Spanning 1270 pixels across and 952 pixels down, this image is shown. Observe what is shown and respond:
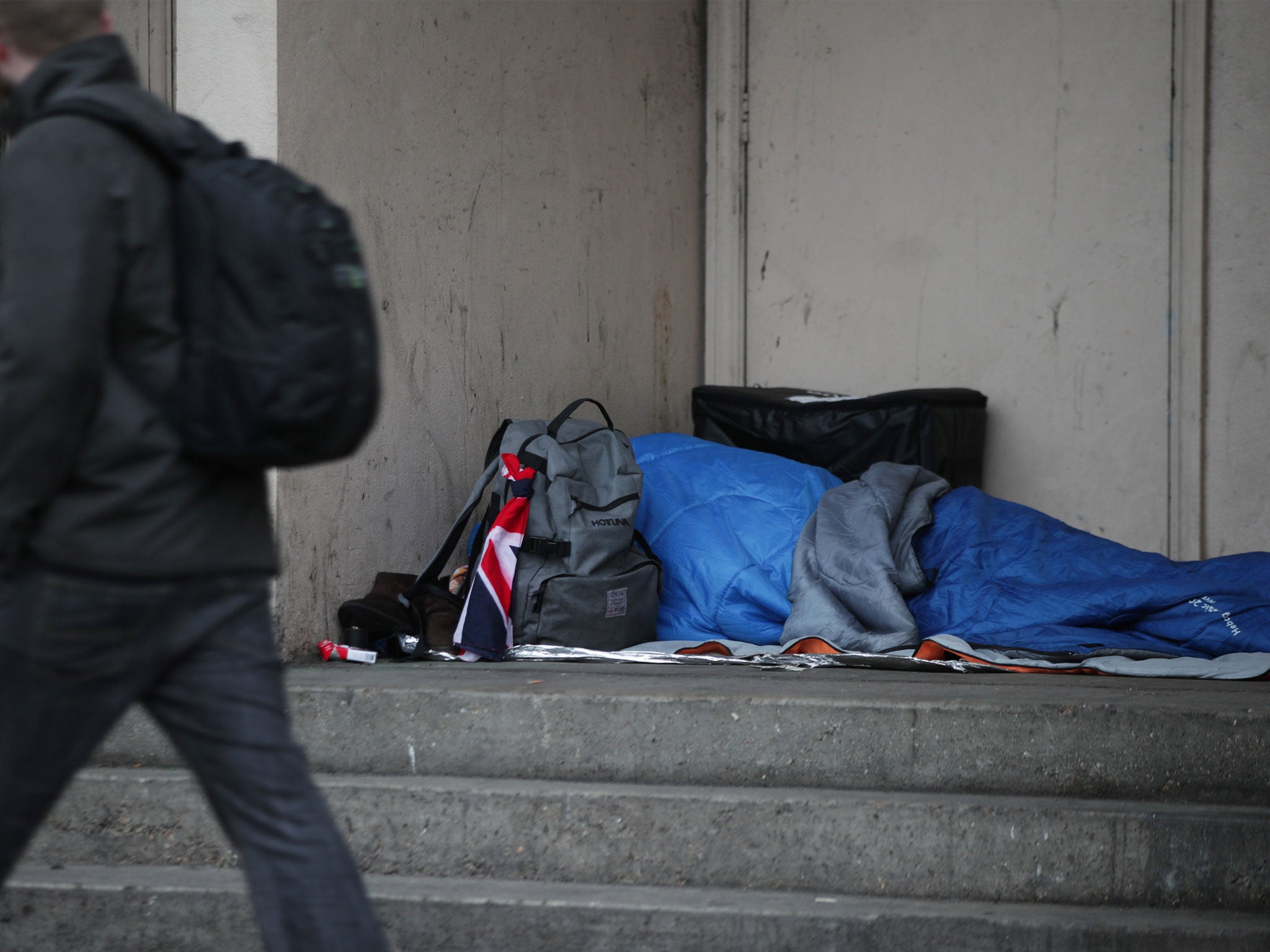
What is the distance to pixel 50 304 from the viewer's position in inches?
51.2

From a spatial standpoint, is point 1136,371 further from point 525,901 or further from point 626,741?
point 525,901

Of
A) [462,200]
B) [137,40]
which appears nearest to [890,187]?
[462,200]

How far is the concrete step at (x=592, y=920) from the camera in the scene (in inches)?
82.2

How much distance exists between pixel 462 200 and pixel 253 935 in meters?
2.23

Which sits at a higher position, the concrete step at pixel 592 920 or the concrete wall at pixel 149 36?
the concrete wall at pixel 149 36

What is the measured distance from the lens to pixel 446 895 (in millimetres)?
2252

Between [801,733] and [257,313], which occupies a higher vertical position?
[257,313]

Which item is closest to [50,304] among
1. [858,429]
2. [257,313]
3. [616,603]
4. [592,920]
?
[257,313]

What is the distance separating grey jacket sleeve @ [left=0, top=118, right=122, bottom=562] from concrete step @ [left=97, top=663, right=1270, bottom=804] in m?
1.39

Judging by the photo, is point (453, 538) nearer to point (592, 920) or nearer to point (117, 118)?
point (592, 920)

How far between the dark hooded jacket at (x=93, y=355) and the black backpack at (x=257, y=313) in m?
0.02

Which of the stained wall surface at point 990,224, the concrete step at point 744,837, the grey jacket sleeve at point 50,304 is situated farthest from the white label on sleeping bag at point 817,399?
the grey jacket sleeve at point 50,304

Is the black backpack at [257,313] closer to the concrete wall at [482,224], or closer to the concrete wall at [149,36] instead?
the concrete wall at [482,224]

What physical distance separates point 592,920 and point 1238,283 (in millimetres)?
3444
